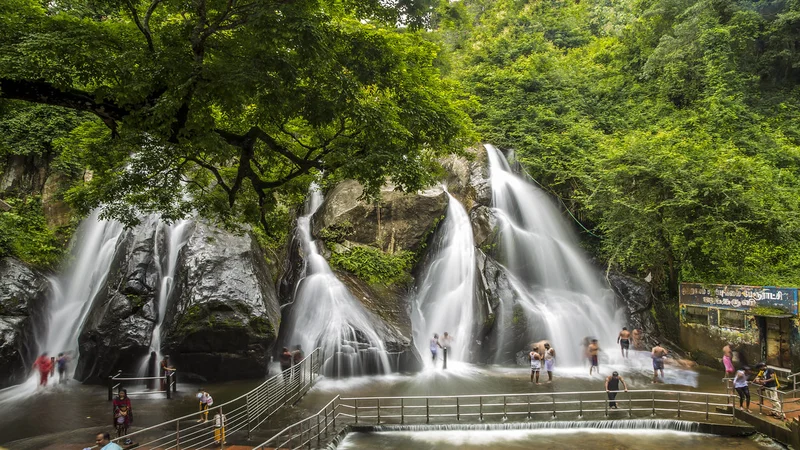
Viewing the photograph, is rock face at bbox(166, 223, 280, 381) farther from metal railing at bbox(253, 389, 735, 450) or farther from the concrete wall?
the concrete wall

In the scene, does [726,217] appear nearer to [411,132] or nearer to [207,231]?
[411,132]

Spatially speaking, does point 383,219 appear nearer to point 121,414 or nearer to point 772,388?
point 121,414

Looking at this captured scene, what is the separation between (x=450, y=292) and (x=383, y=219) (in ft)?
14.3

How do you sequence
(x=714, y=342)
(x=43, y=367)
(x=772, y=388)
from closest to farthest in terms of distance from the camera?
(x=772, y=388)
(x=43, y=367)
(x=714, y=342)

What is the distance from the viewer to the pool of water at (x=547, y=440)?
31.0ft

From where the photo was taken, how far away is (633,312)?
1934 centimetres

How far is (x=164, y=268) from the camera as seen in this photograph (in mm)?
16641

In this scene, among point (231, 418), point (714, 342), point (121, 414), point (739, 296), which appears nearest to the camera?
point (121, 414)

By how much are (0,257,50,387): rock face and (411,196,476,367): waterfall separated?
12.6m

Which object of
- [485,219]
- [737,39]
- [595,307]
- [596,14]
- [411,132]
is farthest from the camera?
[596,14]

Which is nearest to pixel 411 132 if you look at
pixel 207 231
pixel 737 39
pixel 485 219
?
pixel 207 231

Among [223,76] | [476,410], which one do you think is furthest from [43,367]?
[476,410]

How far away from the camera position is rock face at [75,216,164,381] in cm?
1455

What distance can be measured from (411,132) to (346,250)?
1059cm
